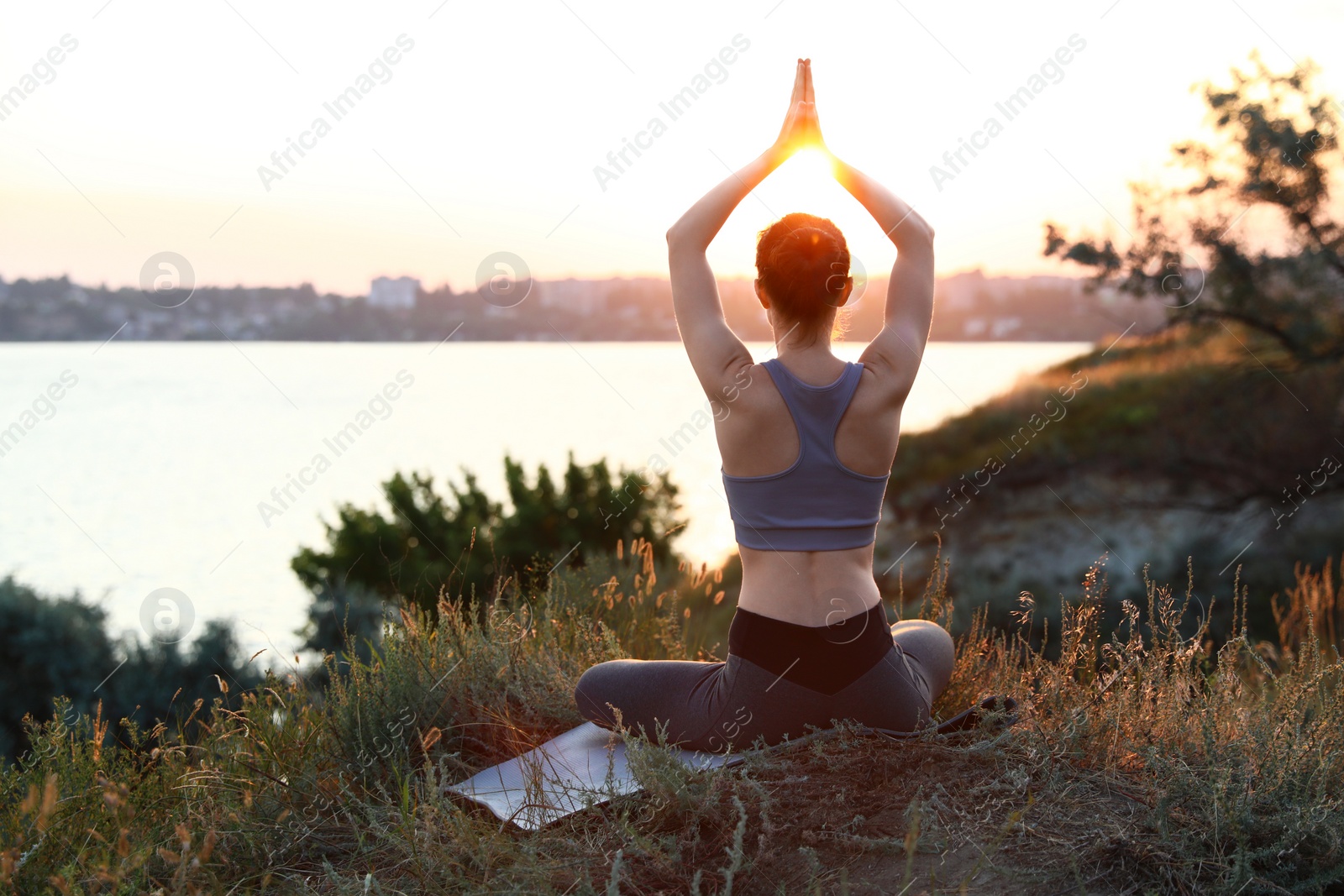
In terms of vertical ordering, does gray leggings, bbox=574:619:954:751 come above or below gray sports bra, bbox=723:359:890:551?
below

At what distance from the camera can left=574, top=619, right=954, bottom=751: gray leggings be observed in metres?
2.82

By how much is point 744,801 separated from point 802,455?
1010 mm

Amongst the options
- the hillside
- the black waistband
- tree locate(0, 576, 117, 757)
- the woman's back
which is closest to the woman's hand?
the woman's back

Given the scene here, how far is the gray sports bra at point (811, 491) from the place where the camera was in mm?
2711

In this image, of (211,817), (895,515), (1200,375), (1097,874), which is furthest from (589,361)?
(895,515)

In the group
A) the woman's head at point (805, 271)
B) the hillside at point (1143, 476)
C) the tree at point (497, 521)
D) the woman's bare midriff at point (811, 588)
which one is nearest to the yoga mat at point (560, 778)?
the woman's bare midriff at point (811, 588)

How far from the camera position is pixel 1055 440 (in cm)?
2409

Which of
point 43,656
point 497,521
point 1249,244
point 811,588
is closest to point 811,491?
point 811,588

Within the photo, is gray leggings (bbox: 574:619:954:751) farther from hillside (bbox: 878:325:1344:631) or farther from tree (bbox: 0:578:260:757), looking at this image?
hillside (bbox: 878:325:1344:631)

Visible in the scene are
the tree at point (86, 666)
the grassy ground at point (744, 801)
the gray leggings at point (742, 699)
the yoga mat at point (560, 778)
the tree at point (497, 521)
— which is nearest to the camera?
the grassy ground at point (744, 801)

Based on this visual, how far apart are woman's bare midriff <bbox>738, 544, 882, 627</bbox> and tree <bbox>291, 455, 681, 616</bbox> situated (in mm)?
6362

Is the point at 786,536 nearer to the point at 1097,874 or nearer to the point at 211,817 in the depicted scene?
the point at 1097,874

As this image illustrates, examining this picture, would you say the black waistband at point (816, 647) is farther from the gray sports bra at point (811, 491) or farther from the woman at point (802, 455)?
the gray sports bra at point (811, 491)

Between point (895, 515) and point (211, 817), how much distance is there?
75.0 ft
